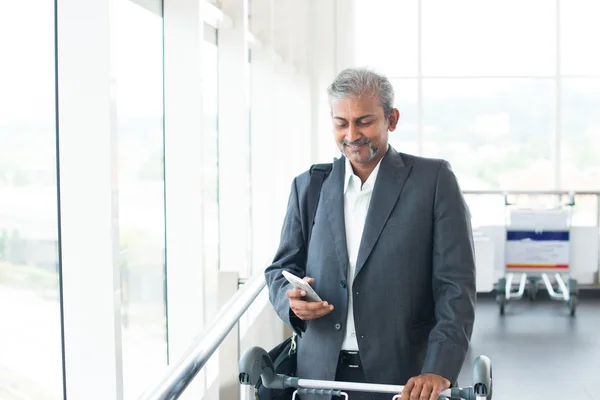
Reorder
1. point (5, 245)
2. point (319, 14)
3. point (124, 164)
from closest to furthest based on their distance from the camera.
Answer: point (5, 245) → point (124, 164) → point (319, 14)

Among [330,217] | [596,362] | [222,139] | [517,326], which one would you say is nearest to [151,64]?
[222,139]

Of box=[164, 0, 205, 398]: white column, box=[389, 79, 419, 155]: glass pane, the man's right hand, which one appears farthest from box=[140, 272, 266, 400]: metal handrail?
box=[389, 79, 419, 155]: glass pane

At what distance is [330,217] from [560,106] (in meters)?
9.19

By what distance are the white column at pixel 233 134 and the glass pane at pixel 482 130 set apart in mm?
6065

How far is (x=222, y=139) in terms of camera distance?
549 cm

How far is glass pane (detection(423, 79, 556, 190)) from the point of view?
36.6 ft

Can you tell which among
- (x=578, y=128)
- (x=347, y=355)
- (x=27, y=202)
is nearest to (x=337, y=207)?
(x=347, y=355)

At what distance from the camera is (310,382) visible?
7.18ft

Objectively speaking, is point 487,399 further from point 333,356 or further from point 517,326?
point 517,326

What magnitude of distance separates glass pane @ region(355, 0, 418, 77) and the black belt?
9.29 m

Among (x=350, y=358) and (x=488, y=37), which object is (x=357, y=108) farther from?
(x=488, y=37)

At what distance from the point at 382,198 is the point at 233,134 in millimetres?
3239

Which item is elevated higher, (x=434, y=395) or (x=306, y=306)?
(x=306, y=306)

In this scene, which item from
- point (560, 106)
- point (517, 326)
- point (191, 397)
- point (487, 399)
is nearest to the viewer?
point (487, 399)
